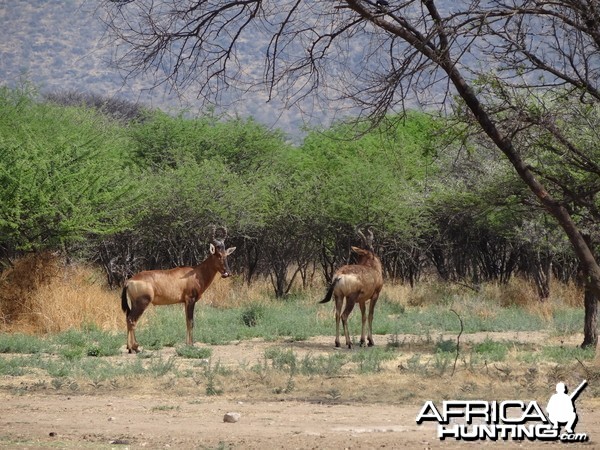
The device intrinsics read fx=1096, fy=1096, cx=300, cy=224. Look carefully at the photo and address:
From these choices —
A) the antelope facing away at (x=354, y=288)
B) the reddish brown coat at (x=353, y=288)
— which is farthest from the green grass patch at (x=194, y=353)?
the reddish brown coat at (x=353, y=288)

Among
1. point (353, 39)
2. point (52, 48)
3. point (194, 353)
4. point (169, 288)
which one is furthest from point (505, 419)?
point (52, 48)

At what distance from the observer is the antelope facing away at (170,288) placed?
60.4 feet

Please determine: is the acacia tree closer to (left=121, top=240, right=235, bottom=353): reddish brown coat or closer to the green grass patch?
the green grass patch

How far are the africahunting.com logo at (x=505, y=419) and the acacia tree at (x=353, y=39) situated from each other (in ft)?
7.08

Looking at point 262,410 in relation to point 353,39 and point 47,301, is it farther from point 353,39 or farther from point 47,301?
point 47,301

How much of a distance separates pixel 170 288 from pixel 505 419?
9.95 metres

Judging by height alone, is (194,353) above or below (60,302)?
below

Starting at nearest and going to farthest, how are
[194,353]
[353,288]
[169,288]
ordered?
[194,353]
[169,288]
[353,288]

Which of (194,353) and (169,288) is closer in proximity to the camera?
(194,353)

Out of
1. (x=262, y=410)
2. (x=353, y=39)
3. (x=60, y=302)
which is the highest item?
(x=353, y=39)

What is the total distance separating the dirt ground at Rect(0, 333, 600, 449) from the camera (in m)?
9.34

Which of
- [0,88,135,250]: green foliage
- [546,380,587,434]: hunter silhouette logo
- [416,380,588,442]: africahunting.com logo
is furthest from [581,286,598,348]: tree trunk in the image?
[0,88,135,250]: green foliage

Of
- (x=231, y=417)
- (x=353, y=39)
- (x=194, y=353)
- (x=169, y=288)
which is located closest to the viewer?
(x=231, y=417)

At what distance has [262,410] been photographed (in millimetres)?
11297
